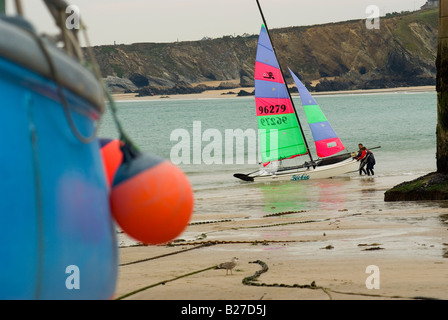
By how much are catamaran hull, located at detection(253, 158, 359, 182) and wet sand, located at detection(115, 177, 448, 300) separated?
41.8ft

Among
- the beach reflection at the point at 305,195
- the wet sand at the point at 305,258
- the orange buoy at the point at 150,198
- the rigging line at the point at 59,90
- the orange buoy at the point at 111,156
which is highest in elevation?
the rigging line at the point at 59,90

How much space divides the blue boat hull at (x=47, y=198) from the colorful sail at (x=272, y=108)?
26350 millimetres

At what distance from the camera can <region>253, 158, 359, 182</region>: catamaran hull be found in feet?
90.6

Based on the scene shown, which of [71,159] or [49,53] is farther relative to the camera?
[71,159]

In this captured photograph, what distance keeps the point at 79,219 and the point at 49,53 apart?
76cm

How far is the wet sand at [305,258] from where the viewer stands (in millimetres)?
6398

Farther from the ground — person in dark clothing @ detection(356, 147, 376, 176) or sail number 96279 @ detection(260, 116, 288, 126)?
sail number 96279 @ detection(260, 116, 288, 126)

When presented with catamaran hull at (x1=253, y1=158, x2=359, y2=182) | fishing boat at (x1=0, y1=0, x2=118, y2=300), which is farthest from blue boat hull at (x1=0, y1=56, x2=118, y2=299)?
catamaran hull at (x1=253, y1=158, x2=359, y2=182)

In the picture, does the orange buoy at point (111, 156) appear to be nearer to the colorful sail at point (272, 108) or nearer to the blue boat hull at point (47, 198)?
the blue boat hull at point (47, 198)

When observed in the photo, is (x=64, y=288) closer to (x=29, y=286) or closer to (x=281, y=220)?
(x=29, y=286)

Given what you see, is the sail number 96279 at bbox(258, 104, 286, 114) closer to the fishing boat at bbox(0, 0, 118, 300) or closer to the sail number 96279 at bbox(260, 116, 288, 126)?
the sail number 96279 at bbox(260, 116, 288, 126)

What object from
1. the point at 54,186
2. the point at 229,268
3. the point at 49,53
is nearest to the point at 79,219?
the point at 54,186

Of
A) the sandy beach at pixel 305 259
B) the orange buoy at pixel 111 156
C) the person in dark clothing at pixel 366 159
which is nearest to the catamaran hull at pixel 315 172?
the person in dark clothing at pixel 366 159

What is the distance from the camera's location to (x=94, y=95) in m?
3.56
